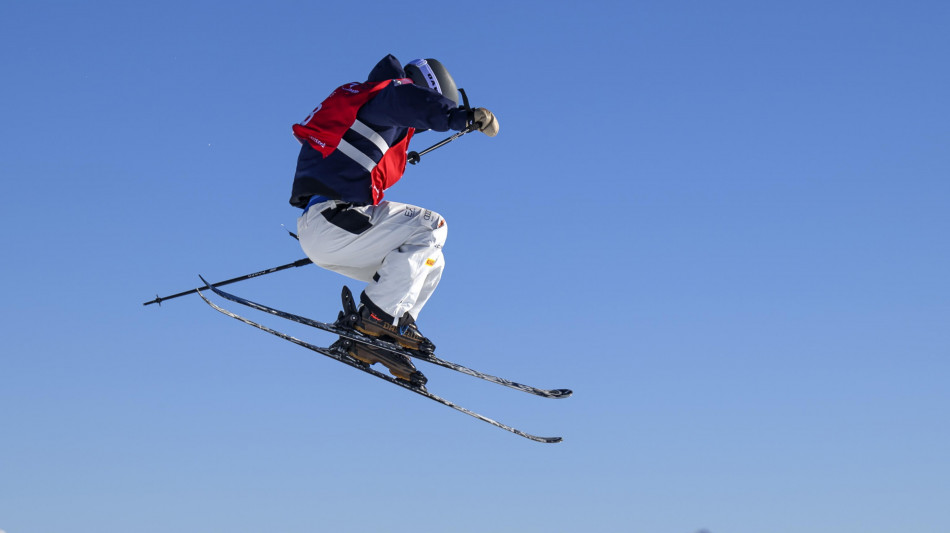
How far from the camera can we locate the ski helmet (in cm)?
978

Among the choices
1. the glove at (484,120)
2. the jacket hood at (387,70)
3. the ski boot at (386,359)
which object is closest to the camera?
the glove at (484,120)

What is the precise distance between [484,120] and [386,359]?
2.81m

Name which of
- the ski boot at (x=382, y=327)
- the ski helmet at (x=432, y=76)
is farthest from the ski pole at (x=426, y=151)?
the ski boot at (x=382, y=327)

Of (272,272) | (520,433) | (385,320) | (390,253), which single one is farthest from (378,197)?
(520,433)

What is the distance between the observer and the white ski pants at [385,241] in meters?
9.70

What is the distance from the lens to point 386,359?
32.7 ft

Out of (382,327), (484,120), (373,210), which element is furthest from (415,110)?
(382,327)

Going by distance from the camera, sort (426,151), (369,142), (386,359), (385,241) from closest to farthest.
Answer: (369,142), (385,241), (386,359), (426,151)

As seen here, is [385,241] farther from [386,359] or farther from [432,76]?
[432,76]

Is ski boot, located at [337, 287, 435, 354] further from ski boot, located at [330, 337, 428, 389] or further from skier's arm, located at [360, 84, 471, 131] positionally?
skier's arm, located at [360, 84, 471, 131]

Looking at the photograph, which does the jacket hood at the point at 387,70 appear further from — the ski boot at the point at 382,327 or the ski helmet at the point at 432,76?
the ski boot at the point at 382,327

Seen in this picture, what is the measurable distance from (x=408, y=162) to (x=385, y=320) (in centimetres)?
211

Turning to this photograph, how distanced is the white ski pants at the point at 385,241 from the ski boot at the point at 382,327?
0.14 meters

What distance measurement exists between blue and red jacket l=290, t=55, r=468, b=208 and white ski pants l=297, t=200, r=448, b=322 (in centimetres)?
18
